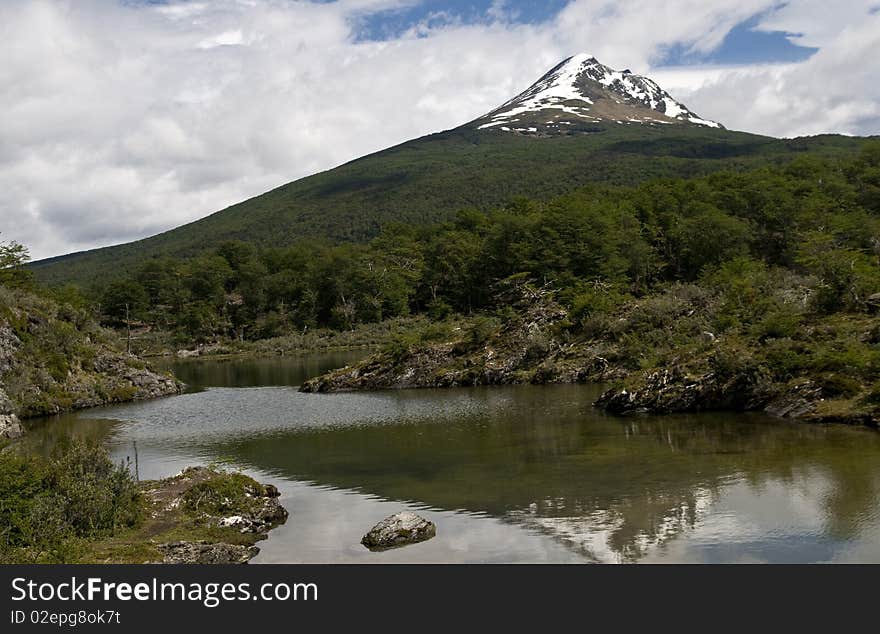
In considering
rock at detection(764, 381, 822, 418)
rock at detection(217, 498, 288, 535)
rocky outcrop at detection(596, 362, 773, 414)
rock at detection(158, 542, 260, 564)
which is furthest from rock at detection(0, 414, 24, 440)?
rock at detection(764, 381, 822, 418)

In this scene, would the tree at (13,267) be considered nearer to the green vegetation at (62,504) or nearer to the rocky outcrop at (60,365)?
the rocky outcrop at (60,365)

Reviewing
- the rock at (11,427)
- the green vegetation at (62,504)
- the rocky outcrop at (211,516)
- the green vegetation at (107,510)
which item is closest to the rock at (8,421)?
the rock at (11,427)

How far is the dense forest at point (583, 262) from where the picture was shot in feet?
215

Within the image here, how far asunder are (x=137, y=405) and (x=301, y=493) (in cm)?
4262

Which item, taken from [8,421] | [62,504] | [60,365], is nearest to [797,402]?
[62,504]

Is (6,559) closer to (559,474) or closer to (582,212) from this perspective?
(559,474)

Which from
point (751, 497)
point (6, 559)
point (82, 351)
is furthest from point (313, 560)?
point (82, 351)

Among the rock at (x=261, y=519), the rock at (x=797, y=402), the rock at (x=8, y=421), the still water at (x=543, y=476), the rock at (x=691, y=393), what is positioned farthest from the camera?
the rock at (x=8, y=421)

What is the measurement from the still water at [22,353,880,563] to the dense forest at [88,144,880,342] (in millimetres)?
13979

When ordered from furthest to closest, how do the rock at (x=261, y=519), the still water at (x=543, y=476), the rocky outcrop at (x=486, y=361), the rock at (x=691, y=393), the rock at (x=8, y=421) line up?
the rocky outcrop at (x=486, y=361), the rock at (x=8, y=421), the rock at (x=691, y=393), the rock at (x=261, y=519), the still water at (x=543, y=476)

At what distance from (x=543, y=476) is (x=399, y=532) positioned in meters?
8.95

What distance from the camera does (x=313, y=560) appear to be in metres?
21.0

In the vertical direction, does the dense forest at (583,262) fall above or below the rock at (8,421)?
above

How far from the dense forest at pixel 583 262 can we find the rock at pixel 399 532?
1128 inches
